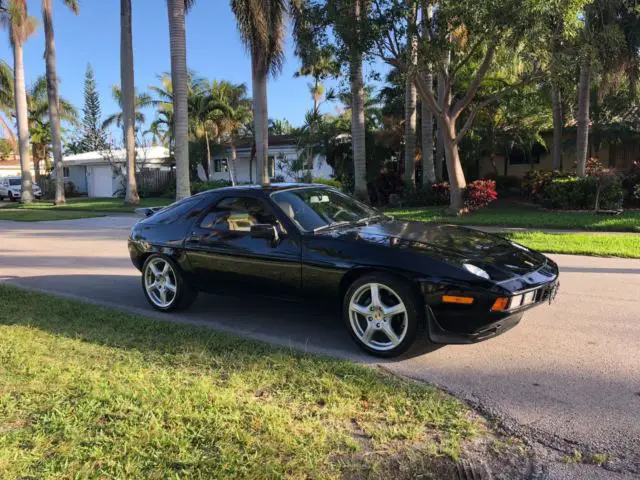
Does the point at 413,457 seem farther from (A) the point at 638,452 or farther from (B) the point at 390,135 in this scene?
(B) the point at 390,135

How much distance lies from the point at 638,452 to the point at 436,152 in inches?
829

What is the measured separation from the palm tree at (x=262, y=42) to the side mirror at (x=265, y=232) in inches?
596

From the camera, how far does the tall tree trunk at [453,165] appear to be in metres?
16.0

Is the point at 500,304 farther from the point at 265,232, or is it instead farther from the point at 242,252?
the point at 242,252

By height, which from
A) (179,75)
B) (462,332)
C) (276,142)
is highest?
(179,75)

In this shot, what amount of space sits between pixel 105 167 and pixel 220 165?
8525 millimetres

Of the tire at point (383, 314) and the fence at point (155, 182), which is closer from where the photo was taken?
the tire at point (383, 314)

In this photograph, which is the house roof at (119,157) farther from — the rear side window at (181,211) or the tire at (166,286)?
the tire at (166,286)

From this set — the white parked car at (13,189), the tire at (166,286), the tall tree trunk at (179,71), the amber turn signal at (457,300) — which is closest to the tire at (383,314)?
the amber turn signal at (457,300)

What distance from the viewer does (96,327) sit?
5492 millimetres

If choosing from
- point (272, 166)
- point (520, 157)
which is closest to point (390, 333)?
point (520, 157)

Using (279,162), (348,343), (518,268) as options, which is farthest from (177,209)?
(279,162)

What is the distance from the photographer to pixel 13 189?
38375mm

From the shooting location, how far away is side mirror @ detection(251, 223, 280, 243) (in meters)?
5.10
